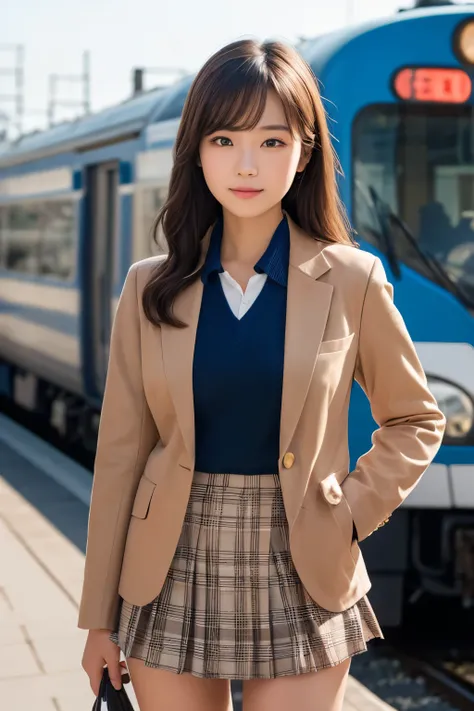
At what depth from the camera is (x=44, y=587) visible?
5223mm

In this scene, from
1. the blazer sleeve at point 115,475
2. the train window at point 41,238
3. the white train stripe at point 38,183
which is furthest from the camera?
the white train stripe at point 38,183

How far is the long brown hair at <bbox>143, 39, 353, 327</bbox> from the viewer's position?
2043mm

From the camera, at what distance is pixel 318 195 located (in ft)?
7.23

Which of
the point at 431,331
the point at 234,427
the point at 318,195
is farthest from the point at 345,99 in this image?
the point at 234,427

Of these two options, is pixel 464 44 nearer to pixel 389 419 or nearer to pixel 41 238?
pixel 389 419

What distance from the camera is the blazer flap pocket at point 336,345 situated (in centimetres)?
206

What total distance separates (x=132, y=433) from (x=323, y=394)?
0.34m

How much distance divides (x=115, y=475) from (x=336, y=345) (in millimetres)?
431

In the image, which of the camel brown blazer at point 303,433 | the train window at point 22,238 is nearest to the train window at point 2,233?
the train window at point 22,238

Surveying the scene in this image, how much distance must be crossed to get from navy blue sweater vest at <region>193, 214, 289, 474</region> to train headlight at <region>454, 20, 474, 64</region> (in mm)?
3132

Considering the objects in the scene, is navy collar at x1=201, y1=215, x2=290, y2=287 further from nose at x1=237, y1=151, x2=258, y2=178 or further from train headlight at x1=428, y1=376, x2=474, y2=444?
train headlight at x1=428, y1=376, x2=474, y2=444

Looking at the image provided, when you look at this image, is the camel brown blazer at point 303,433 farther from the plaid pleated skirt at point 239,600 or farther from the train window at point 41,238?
the train window at point 41,238

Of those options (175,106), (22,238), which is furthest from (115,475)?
(22,238)

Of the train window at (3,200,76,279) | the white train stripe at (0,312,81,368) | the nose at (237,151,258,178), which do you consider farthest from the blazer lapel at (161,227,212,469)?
the train window at (3,200,76,279)
